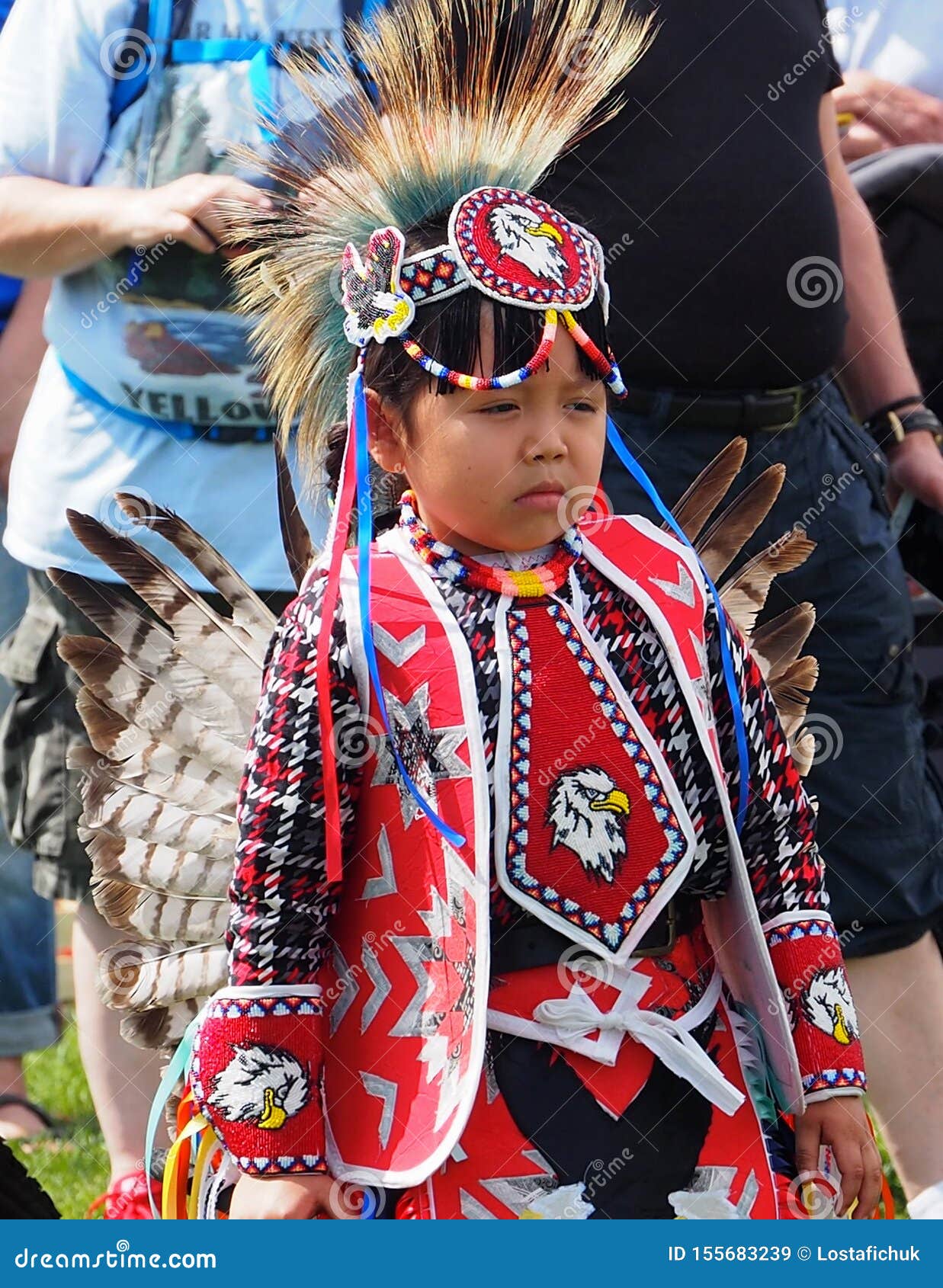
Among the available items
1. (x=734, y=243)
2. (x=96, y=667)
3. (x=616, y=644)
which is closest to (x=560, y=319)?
(x=616, y=644)

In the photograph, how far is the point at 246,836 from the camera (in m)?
1.91

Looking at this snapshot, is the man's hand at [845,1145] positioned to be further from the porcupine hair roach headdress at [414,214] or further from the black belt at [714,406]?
the black belt at [714,406]

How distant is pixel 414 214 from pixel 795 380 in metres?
1.13

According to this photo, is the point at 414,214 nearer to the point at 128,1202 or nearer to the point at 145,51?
the point at 145,51

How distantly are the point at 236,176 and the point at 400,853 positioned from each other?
1324 millimetres

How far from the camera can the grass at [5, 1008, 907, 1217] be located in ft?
10.9

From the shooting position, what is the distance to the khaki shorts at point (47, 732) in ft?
10.6

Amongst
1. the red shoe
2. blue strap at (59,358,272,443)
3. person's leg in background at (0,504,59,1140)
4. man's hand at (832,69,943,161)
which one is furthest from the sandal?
man's hand at (832,69,943,161)

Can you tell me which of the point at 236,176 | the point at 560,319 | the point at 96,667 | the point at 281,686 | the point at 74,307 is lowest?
the point at 74,307

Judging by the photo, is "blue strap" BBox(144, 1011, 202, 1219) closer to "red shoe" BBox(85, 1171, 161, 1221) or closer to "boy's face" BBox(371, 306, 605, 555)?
"red shoe" BBox(85, 1171, 161, 1221)

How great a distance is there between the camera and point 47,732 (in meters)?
3.30

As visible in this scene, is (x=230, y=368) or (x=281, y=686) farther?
(x=230, y=368)

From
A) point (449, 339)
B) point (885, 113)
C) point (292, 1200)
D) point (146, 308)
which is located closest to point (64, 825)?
point (146, 308)

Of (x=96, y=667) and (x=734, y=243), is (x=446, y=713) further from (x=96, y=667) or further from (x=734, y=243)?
(x=734, y=243)
